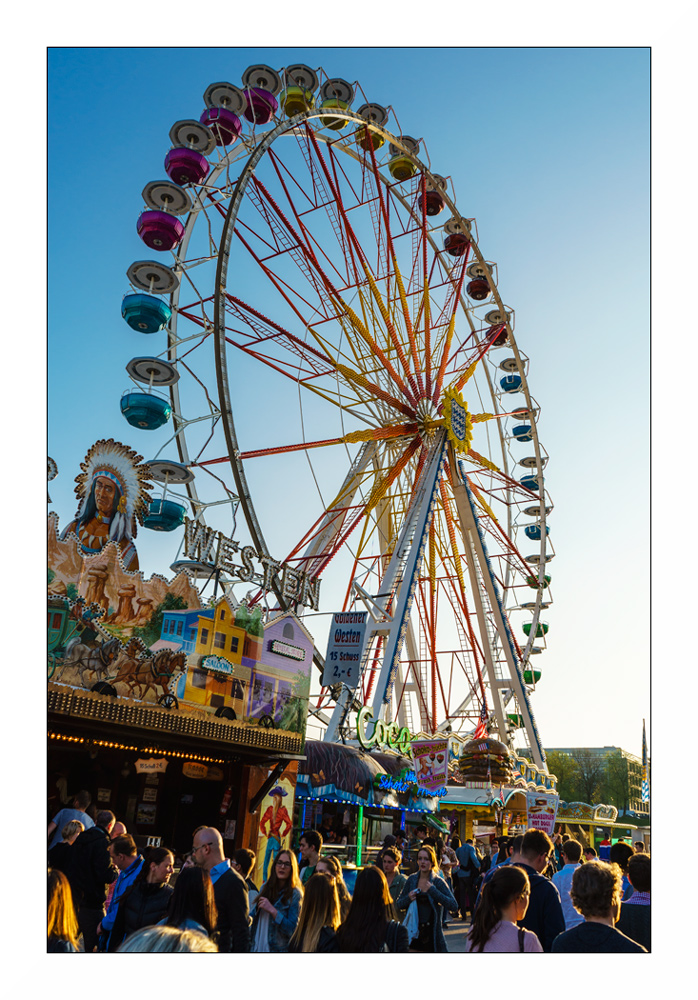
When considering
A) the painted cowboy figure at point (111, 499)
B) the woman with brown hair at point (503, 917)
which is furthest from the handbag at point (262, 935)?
the painted cowboy figure at point (111, 499)

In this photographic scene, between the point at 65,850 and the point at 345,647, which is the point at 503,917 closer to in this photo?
the point at 65,850

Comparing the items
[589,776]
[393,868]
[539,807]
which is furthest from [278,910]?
[589,776]

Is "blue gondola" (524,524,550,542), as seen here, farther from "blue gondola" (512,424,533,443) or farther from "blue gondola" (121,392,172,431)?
"blue gondola" (121,392,172,431)

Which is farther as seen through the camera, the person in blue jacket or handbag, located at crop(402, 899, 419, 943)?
handbag, located at crop(402, 899, 419, 943)

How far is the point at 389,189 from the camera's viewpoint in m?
19.6

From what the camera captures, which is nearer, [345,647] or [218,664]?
[218,664]

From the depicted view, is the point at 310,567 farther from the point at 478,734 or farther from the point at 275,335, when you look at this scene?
the point at 478,734

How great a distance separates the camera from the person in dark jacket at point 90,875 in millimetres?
5637

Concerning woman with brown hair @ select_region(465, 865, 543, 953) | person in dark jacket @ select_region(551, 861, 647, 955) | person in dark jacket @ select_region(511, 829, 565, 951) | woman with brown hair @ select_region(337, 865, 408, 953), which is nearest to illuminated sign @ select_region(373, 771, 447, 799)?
person in dark jacket @ select_region(511, 829, 565, 951)

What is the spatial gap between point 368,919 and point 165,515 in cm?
766

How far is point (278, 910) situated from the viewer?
16.3ft

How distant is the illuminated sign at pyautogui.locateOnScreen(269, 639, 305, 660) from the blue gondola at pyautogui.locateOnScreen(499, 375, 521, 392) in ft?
47.4

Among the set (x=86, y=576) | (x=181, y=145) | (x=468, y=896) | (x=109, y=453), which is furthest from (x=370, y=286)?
(x=468, y=896)

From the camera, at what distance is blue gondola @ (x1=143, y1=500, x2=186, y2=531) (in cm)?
1119
